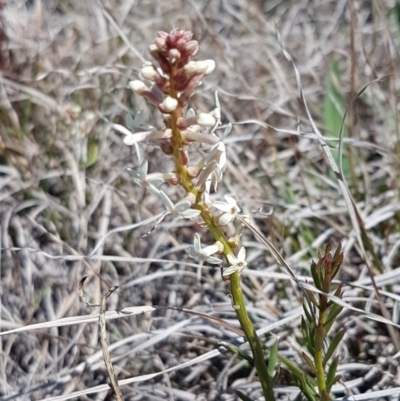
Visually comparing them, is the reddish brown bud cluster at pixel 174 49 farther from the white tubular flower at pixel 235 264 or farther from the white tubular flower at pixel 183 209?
the white tubular flower at pixel 235 264

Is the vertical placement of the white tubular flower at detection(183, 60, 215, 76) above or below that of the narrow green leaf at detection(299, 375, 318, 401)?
above

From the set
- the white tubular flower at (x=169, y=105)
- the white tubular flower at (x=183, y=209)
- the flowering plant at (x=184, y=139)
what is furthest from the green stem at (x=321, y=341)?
the white tubular flower at (x=169, y=105)

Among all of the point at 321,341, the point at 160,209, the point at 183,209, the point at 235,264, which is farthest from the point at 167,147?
the point at 160,209

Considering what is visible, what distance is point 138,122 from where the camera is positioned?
117 centimetres

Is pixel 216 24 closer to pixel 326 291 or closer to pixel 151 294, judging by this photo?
pixel 151 294

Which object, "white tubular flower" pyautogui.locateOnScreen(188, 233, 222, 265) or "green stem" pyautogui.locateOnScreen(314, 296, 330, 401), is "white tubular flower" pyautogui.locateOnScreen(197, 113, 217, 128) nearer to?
"white tubular flower" pyautogui.locateOnScreen(188, 233, 222, 265)

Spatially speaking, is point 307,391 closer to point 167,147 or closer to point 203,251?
point 203,251

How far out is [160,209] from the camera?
7.66ft

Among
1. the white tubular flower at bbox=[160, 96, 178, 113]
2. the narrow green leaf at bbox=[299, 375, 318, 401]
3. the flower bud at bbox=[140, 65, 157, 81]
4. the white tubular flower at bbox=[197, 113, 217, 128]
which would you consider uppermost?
the flower bud at bbox=[140, 65, 157, 81]

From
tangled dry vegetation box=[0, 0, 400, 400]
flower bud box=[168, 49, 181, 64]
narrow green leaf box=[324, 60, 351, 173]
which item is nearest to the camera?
flower bud box=[168, 49, 181, 64]

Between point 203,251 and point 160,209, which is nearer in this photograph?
point 203,251

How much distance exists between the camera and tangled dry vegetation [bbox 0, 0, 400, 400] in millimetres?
1746

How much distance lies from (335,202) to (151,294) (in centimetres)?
78

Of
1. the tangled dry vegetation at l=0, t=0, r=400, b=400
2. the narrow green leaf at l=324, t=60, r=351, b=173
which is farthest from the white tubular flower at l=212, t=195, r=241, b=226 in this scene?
the narrow green leaf at l=324, t=60, r=351, b=173
